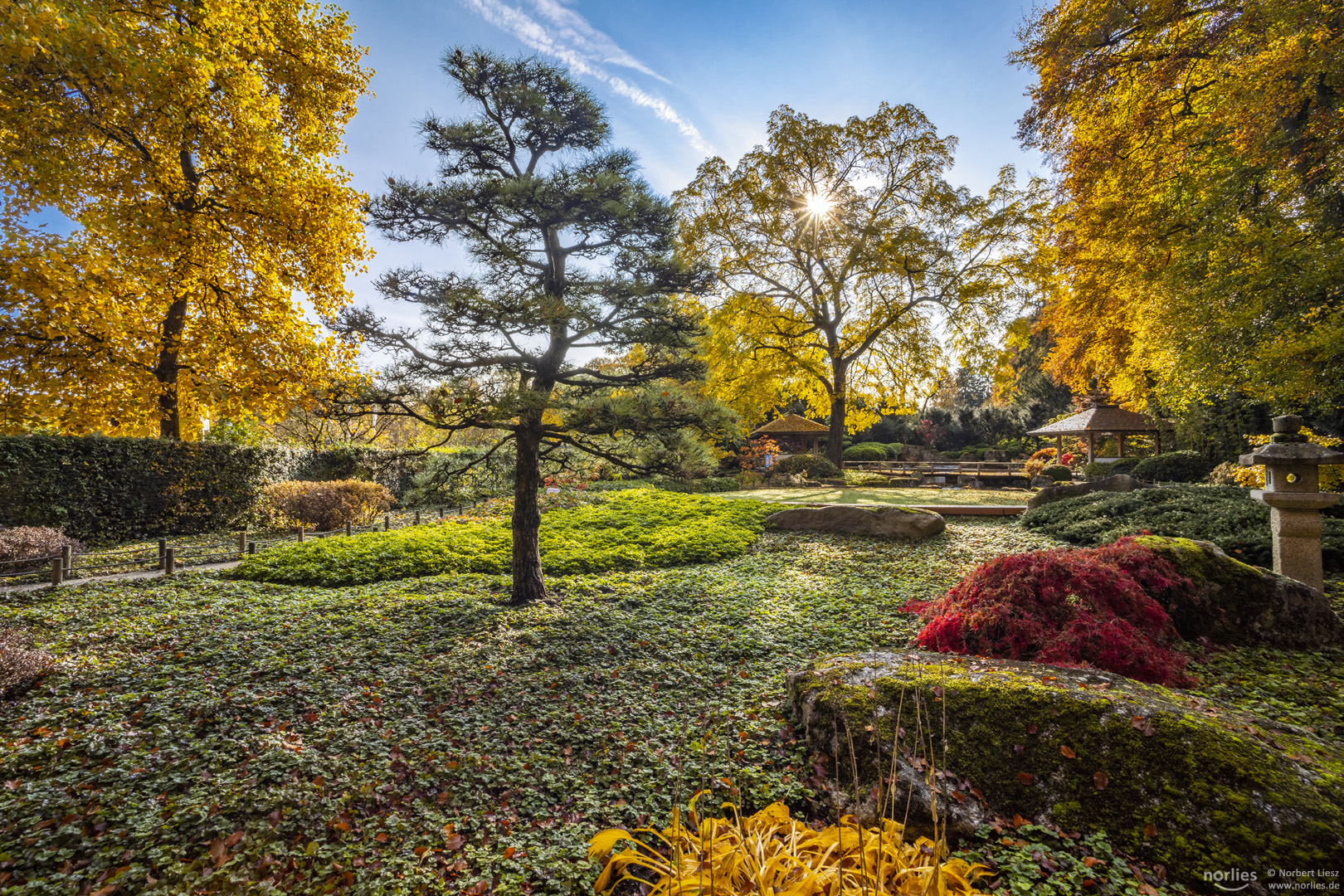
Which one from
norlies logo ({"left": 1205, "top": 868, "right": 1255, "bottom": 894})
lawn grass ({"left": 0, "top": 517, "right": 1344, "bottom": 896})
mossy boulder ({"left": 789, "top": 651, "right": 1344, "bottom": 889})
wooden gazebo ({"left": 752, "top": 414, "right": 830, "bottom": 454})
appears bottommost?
lawn grass ({"left": 0, "top": 517, "right": 1344, "bottom": 896})

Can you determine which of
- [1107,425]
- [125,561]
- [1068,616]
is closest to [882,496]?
[1107,425]

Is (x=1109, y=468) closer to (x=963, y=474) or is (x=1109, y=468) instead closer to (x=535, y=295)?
(x=963, y=474)

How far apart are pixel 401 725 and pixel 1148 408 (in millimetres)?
21224

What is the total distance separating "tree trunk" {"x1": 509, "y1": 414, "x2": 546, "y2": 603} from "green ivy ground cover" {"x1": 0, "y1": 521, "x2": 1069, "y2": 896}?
0.94 feet

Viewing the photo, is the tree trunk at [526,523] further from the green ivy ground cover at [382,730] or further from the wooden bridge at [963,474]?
the wooden bridge at [963,474]

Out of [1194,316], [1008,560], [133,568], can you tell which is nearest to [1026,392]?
[1194,316]

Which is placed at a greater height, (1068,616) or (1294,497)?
(1294,497)

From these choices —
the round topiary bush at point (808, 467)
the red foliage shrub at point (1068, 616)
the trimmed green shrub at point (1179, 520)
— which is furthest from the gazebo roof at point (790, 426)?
the red foliage shrub at point (1068, 616)

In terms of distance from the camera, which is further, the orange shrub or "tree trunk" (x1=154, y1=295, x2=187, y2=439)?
the orange shrub

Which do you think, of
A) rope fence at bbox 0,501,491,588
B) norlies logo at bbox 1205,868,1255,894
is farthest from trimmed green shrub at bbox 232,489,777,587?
norlies logo at bbox 1205,868,1255,894

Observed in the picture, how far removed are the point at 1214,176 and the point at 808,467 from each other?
1304cm

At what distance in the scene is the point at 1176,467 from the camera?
14.1 metres

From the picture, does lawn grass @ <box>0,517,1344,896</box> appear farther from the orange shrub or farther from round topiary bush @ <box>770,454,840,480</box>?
round topiary bush @ <box>770,454,840,480</box>

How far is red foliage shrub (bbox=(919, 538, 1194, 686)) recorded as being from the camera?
362cm
